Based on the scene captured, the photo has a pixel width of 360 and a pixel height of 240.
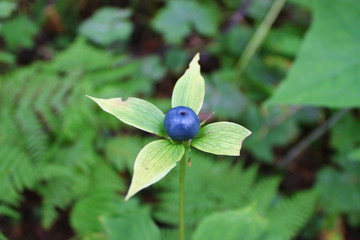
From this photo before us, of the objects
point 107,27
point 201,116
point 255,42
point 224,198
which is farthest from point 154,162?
point 255,42

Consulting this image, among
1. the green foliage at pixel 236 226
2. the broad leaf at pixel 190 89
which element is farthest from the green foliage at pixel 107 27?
the broad leaf at pixel 190 89

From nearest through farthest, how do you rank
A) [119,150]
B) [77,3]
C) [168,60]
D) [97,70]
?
[119,150] → [97,70] → [168,60] → [77,3]

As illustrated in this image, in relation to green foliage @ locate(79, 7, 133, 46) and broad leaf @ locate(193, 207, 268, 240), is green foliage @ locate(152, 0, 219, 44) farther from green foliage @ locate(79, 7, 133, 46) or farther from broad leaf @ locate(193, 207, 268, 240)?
broad leaf @ locate(193, 207, 268, 240)

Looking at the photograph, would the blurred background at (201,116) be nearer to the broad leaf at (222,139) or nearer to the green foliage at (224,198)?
the green foliage at (224,198)

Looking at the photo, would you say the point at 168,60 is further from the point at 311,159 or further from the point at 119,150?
the point at 311,159

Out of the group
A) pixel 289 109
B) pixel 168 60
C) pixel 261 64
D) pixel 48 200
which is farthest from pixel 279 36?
pixel 48 200

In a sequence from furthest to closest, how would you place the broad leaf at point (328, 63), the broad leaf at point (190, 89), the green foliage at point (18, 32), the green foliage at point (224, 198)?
the green foliage at point (18, 32), the green foliage at point (224, 198), the broad leaf at point (328, 63), the broad leaf at point (190, 89)
